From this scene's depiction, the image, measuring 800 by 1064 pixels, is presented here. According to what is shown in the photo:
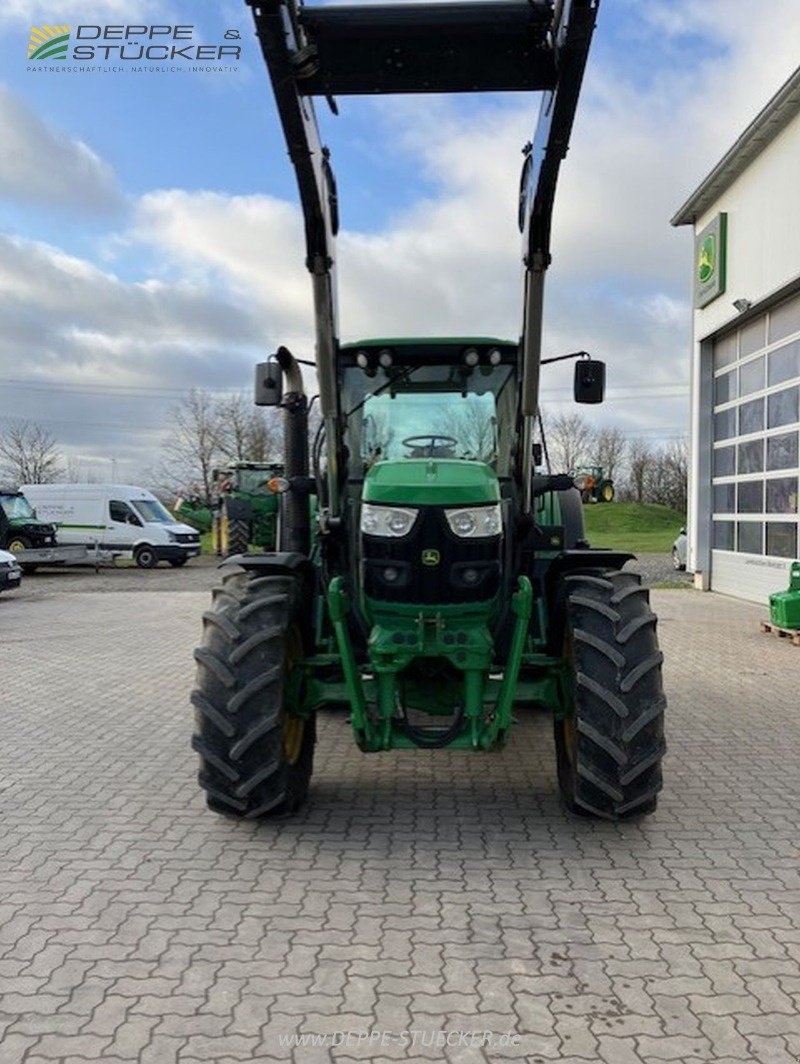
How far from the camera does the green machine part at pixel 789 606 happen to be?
36.7 ft

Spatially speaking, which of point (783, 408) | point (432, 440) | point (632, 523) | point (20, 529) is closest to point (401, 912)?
point (432, 440)

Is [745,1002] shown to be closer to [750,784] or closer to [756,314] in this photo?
[750,784]

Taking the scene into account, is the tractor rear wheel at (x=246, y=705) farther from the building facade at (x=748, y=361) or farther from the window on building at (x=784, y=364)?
the window on building at (x=784, y=364)

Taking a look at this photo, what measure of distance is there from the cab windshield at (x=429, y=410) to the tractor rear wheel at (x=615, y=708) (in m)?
1.25

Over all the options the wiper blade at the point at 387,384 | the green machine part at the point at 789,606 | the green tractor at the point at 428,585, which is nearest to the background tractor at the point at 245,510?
the green machine part at the point at 789,606

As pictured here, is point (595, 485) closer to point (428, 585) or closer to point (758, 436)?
point (428, 585)

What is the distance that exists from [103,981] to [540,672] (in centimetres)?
271

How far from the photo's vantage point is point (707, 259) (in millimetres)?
16703

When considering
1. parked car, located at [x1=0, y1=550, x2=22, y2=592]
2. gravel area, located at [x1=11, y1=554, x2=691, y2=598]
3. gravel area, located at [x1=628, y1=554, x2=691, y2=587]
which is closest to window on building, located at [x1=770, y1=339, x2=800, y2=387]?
gravel area, located at [x1=628, y1=554, x2=691, y2=587]

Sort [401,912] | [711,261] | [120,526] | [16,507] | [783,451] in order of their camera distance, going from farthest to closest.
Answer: [120,526] < [16,507] < [711,261] < [783,451] < [401,912]

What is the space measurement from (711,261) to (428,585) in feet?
46.5

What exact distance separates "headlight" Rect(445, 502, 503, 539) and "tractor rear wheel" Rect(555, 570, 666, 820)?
2.08 ft

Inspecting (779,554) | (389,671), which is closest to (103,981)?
(389,671)

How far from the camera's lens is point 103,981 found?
126 inches
